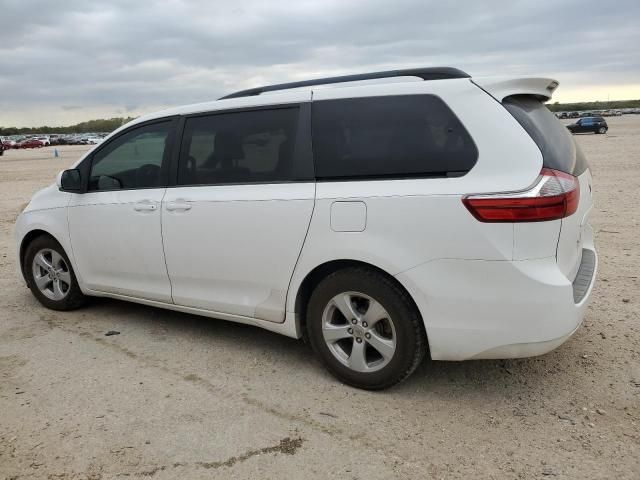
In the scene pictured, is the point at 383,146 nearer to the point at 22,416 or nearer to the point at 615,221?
the point at 22,416

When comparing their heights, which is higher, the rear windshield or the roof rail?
the roof rail

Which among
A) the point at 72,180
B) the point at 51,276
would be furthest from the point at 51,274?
the point at 72,180

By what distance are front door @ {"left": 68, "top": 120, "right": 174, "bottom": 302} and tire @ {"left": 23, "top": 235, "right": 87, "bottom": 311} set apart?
272 millimetres

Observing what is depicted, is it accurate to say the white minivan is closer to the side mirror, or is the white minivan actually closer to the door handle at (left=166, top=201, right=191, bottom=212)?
the door handle at (left=166, top=201, right=191, bottom=212)

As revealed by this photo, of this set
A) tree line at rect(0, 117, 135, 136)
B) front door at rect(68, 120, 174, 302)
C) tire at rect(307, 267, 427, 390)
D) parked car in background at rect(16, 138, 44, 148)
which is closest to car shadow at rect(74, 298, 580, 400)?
tire at rect(307, 267, 427, 390)

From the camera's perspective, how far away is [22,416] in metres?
3.33

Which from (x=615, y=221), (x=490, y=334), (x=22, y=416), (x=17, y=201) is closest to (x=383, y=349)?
(x=490, y=334)

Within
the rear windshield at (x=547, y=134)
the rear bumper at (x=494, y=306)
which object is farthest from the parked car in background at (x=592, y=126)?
the rear bumper at (x=494, y=306)

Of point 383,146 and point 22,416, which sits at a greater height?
point 383,146

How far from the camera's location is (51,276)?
518cm

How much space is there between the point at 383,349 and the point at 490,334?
64 centimetres

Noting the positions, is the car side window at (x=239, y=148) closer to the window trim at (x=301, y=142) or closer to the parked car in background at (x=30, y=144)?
the window trim at (x=301, y=142)

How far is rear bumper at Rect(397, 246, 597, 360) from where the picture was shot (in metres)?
2.93

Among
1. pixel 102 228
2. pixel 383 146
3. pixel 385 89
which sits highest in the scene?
pixel 385 89
